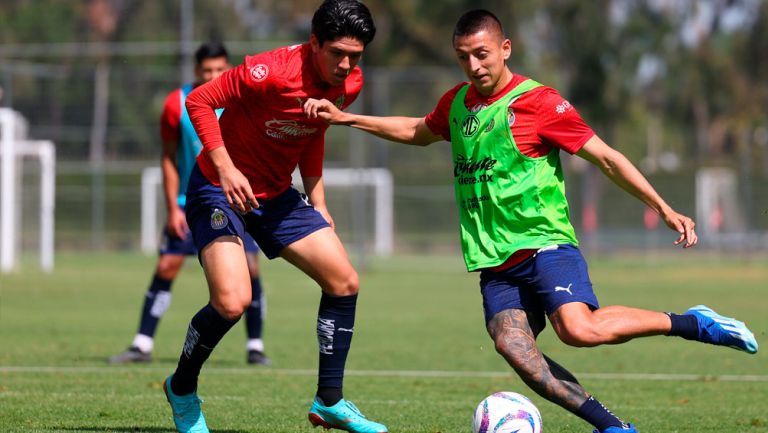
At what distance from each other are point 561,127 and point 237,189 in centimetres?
161

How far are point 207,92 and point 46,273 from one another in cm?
Answer: 2012

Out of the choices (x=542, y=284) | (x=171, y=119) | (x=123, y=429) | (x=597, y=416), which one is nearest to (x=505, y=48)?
(x=542, y=284)

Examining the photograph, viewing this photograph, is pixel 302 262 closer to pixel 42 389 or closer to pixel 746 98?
pixel 42 389

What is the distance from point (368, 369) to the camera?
10.2 metres

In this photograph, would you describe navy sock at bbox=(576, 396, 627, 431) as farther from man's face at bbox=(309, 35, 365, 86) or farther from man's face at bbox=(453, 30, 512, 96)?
man's face at bbox=(309, 35, 365, 86)

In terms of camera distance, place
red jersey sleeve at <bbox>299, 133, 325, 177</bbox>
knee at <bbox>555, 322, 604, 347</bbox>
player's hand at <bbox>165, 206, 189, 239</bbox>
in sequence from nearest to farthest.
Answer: knee at <bbox>555, 322, 604, 347</bbox>, red jersey sleeve at <bbox>299, 133, 325, 177</bbox>, player's hand at <bbox>165, 206, 189, 239</bbox>

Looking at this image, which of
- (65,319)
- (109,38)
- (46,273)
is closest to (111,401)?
(65,319)

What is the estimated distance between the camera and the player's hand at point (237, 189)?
6277 mm

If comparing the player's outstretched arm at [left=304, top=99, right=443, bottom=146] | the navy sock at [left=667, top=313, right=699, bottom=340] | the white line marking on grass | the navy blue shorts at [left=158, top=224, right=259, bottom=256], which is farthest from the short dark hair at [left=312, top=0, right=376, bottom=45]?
the navy blue shorts at [left=158, top=224, right=259, bottom=256]

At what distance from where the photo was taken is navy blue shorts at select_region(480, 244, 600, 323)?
6059 mm

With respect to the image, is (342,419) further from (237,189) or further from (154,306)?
(154,306)

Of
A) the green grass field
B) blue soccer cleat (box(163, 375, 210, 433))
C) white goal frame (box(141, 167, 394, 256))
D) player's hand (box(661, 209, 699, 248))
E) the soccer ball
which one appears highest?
player's hand (box(661, 209, 699, 248))

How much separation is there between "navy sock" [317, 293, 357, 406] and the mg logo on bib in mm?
1097

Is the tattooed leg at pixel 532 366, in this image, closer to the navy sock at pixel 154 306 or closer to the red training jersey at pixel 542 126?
the red training jersey at pixel 542 126
